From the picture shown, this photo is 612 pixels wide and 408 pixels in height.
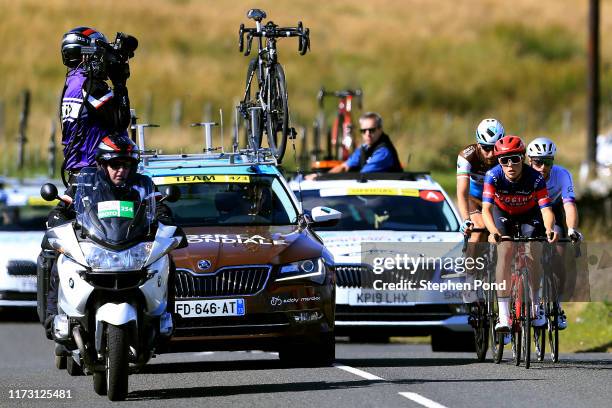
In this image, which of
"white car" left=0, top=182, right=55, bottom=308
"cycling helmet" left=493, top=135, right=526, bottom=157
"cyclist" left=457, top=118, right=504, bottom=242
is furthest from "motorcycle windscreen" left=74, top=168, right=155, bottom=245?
"white car" left=0, top=182, right=55, bottom=308

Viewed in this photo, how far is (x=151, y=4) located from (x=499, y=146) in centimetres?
6798

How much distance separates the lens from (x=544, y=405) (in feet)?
39.0

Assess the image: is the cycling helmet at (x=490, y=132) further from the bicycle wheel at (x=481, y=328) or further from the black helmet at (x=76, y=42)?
the black helmet at (x=76, y=42)

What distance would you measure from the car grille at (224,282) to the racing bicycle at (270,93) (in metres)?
2.64

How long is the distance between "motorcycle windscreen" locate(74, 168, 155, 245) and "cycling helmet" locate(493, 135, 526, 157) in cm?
381

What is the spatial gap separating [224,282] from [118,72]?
1.81m

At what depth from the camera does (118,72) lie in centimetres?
1389

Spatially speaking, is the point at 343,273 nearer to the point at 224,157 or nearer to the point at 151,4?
the point at 224,157

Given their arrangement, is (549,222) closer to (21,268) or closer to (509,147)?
(509,147)

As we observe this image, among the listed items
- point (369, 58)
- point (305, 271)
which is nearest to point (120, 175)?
point (305, 271)

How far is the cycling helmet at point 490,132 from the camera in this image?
16.4 meters

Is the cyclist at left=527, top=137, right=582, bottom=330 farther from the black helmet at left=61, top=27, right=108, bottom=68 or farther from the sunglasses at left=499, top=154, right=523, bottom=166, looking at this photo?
the black helmet at left=61, top=27, right=108, bottom=68

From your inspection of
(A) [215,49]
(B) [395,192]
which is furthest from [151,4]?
(B) [395,192]

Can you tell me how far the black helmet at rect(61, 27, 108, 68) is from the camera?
13961 millimetres
